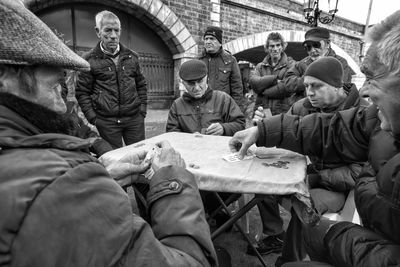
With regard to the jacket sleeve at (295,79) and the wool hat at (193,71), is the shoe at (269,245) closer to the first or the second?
the wool hat at (193,71)

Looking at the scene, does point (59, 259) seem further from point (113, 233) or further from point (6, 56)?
point (6, 56)

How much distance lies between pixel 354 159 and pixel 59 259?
1674mm

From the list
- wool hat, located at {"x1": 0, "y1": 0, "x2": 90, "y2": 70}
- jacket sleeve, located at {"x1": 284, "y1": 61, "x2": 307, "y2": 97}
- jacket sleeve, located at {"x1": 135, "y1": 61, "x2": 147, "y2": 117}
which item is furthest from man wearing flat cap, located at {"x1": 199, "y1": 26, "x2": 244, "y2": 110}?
wool hat, located at {"x1": 0, "y1": 0, "x2": 90, "y2": 70}

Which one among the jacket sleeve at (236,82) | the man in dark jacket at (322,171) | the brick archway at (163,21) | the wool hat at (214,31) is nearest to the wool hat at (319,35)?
the jacket sleeve at (236,82)

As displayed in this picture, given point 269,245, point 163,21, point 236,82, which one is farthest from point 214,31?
point 163,21

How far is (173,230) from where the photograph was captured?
0.90 m

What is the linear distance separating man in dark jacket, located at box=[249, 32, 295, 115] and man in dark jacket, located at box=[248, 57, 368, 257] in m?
1.19

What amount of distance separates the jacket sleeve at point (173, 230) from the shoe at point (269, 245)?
168cm

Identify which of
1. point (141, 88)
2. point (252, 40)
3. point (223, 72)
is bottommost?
point (141, 88)

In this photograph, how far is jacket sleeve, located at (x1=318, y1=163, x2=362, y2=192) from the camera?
187cm

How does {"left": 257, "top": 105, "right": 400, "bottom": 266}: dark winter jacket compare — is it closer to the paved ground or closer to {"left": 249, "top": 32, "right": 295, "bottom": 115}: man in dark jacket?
the paved ground

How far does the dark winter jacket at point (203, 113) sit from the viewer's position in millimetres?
2871

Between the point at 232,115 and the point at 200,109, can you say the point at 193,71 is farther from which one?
the point at 232,115

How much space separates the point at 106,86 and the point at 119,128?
1.78ft
